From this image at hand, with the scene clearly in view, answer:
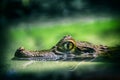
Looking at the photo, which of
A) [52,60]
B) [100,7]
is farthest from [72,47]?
[100,7]

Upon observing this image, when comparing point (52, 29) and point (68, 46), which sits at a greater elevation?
point (52, 29)

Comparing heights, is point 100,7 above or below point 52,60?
above

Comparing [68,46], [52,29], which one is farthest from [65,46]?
[52,29]

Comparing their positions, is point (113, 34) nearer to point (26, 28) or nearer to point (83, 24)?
point (83, 24)

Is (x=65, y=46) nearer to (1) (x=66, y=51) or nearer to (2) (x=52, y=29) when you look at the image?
(1) (x=66, y=51)

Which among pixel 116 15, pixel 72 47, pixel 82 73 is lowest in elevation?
pixel 82 73
